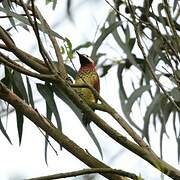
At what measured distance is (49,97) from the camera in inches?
54.0

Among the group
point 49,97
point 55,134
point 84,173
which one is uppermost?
point 49,97

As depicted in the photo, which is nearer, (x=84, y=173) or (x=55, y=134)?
(x=84, y=173)

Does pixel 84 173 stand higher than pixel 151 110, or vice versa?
pixel 151 110

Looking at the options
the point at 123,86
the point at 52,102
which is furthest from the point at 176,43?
the point at 123,86

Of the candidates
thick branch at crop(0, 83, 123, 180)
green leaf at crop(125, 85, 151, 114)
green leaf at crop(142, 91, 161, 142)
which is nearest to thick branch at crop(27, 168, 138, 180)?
thick branch at crop(0, 83, 123, 180)

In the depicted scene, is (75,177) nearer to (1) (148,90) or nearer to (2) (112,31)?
(2) (112,31)

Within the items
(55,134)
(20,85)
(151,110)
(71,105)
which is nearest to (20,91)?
(20,85)

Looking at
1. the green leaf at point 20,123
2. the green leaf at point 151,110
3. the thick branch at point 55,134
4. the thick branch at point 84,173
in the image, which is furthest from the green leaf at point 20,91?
the thick branch at point 84,173

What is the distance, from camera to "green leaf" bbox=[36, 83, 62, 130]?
1356 mm

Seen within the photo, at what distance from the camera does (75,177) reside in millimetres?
962

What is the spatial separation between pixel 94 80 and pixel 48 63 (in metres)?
1.18

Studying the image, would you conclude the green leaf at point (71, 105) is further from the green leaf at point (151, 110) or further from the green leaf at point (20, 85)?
the green leaf at point (151, 110)

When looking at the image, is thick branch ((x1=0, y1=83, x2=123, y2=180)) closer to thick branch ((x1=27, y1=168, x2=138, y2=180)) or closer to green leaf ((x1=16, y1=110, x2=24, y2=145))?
thick branch ((x1=27, y1=168, x2=138, y2=180))

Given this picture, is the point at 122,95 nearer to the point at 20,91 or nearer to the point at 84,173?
the point at 20,91
